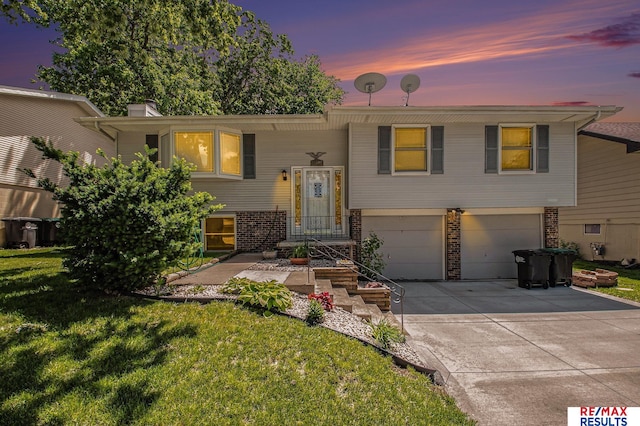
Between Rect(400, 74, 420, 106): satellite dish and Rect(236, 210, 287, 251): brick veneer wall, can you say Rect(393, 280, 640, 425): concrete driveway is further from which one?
Rect(400, 74, 420, 106): satellite dish

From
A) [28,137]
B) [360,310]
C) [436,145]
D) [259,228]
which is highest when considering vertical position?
[28,137]

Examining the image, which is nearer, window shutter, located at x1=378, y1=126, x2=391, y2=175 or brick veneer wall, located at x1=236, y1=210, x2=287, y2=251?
window shutter, located at x1=378, y1=126, x2=391, y2=175

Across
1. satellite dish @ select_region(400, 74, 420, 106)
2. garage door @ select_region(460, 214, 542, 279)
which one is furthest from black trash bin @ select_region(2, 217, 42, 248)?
garage door @ select_region(460, 214, 542, 279)

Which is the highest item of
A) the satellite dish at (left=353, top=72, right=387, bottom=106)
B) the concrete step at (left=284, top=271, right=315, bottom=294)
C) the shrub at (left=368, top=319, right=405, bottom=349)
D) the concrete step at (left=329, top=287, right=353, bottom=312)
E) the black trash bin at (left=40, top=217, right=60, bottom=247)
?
the satellite dish at (left=353, top=72, right=387, bottom=106)

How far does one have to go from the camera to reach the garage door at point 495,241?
35.4 ft

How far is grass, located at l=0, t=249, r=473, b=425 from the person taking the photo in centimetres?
294

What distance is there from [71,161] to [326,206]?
23.2 feet

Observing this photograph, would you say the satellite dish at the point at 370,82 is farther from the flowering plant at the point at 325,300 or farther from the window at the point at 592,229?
the window at the point at 592,229

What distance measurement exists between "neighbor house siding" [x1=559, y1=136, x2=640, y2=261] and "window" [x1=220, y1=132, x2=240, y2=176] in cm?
1536

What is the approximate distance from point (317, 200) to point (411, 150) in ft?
11.4

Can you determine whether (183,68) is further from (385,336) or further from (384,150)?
(385,336)

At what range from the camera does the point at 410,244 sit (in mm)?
10719

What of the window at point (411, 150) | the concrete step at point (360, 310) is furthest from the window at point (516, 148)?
the concrete step at point (360, 310)

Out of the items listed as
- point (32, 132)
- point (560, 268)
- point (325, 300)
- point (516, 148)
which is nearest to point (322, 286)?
point (325, 300)
